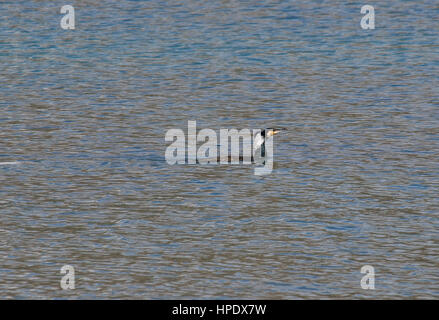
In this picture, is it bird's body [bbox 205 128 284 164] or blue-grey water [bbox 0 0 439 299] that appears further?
bird's body [bbox 205 128 284 164]

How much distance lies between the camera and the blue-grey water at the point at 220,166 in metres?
14.2

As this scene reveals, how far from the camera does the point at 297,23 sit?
34.5 m

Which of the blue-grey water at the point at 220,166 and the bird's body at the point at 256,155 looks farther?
the bird's body at the point at 256,155

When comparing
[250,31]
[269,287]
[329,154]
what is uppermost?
[250,31]

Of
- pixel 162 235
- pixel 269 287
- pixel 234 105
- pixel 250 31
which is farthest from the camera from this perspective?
pixel 250 31

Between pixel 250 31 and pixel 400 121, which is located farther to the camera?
pixel 250 31

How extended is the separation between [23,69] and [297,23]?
1001 cm

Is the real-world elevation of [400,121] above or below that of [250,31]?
below

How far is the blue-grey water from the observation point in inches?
559

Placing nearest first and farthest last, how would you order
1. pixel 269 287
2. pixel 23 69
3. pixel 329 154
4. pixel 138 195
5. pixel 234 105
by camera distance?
pixel 269 287 → pixel 138 195 → pixel 329 154 → pixel 234 105 → pixel 23 69

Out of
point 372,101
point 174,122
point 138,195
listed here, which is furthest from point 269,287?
point 372,101

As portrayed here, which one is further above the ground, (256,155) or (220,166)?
(256,155)

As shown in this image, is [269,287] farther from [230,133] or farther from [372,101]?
[372,101]

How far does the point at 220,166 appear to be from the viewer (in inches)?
773
